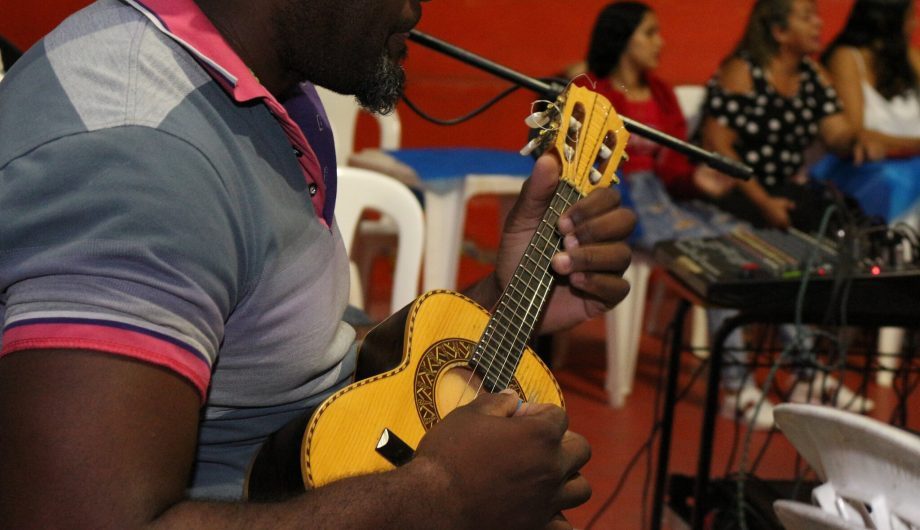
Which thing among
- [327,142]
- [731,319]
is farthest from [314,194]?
[731,319]

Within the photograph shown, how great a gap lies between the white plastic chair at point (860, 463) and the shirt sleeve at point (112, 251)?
2.23 feet

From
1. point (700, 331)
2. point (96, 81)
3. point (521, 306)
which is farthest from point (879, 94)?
point (96, 81)

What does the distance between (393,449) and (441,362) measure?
0.17 meters

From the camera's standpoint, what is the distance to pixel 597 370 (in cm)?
438

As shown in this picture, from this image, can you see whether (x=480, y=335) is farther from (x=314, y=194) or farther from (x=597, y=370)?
(x=597, y=370)

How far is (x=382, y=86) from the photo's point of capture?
1.24 meters

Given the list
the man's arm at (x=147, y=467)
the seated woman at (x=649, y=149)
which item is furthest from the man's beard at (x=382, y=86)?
the seated woman at (x=649, y=149)

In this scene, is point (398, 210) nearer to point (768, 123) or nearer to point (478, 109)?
point (478, 109)

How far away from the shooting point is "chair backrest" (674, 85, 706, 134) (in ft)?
15.0

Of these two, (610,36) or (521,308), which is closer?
(521,308)

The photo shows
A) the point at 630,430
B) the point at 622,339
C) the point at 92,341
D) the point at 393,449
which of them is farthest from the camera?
the point at 622,339

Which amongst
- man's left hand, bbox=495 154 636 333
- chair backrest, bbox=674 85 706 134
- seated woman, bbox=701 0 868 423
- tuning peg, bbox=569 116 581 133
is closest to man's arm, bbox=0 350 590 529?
man's left hand, bbox=495 154 636 333

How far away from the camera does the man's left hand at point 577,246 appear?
4.74ft

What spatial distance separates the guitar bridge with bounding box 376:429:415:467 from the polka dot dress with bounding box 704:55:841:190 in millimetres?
3490
